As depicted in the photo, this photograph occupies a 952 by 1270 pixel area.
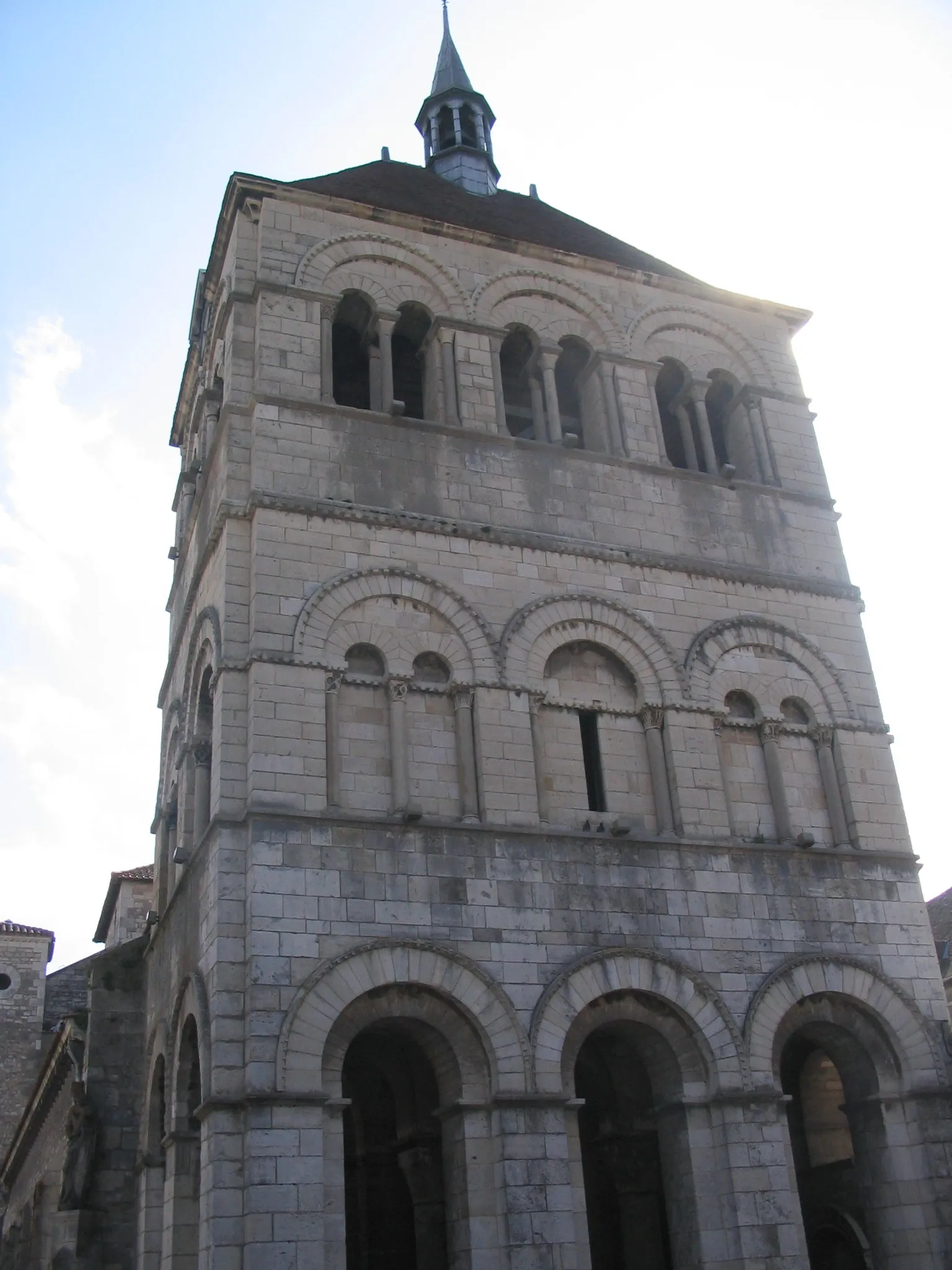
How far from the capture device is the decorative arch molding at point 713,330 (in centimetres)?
1997

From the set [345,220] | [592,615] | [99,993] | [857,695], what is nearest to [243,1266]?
[99,993]

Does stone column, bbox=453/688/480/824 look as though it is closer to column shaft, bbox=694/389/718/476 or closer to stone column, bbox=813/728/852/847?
stone column, bbox=813/728/852/847

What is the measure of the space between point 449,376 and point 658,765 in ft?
20.3

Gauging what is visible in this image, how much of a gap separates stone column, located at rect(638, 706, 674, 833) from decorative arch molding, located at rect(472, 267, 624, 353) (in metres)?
6.19

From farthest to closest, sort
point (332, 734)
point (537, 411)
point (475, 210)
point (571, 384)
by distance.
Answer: point (475, 210), point (571, 384), point (537, 411), point (332, 734)

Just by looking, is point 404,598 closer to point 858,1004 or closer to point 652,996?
point 652,996

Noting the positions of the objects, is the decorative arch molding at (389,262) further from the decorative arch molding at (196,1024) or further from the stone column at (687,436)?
the decorative arch molding at (196,1024)

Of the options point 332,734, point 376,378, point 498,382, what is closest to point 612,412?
point 498,382

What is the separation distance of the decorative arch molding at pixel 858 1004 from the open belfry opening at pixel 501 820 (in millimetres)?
41

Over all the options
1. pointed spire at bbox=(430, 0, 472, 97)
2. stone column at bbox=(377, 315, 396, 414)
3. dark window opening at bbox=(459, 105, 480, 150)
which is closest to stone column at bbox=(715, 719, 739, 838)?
stone column at bbox=(377, 315, 396, 414)

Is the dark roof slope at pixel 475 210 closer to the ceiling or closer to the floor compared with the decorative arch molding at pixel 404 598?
closer to the ceiling

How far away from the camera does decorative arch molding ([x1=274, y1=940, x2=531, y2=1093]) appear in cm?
1269

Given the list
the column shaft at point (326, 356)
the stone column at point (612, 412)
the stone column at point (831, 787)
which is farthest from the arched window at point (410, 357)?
the stone column at point (831, 787)

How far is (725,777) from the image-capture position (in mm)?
16156
